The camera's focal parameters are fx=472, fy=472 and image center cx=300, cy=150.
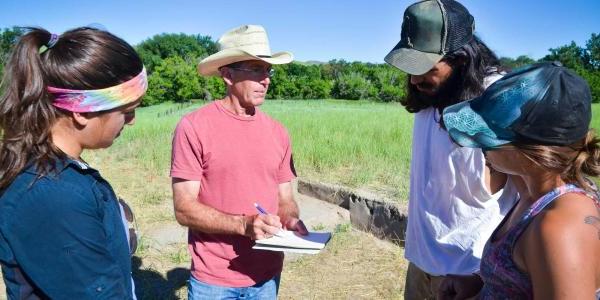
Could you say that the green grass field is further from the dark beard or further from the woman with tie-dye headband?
the woman with tie-dye headband

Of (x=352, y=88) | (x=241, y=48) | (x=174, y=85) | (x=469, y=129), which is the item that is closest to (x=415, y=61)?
(x=469, y=129)

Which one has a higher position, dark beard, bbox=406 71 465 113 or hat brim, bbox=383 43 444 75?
hat brim, bbox=383 43 444 75

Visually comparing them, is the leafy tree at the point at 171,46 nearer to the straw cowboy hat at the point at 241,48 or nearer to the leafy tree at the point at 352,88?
the leafy tree at the point at 352,88

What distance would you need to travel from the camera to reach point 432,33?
1901 millimetres

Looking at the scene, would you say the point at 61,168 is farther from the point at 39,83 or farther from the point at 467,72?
the point at 467,72

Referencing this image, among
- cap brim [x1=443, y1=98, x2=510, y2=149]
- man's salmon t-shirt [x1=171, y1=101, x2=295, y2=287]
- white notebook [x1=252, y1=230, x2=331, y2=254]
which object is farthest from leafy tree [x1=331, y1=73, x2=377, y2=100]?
cap brim [x1=443, y1=98, x2=510, y2=149]

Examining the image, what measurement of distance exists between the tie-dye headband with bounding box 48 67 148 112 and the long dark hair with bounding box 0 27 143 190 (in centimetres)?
2

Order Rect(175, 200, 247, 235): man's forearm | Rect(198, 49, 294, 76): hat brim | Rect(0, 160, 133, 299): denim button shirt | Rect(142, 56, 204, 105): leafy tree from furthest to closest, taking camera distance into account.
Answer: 1. Rect(142, 56, 204, 105): leafy tree
2. Rect(198, 49, 294, 76): hat brim
3. Rect(175, 200, 247, 235): man's forearm
4. Rect(0, 160, 133, 299): denim button shirt

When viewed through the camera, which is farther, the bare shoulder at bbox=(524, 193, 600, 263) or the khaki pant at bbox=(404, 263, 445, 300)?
the khaki pant at bbox=(404, 263, 445, 300)

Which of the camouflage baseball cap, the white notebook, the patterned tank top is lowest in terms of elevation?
the white notebook

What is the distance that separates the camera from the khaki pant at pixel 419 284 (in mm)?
2133

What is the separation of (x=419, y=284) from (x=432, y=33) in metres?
1.19

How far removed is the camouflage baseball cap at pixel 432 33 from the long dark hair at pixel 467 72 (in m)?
0.04

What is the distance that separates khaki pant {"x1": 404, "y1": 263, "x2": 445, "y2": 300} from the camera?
213 cm
